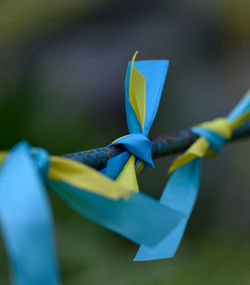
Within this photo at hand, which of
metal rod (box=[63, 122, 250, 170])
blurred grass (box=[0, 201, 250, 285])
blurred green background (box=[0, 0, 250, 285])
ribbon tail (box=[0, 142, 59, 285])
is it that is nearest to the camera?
ribbon tail (box=[0, 142, 59, 285])

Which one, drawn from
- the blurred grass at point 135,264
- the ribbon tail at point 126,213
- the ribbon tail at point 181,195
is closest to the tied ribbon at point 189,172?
the ribbon tail at point 181,195

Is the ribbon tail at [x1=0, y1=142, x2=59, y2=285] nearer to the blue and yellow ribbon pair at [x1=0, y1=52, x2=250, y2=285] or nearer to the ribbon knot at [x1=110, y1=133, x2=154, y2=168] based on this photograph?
the blue and yellow ribbon pair at [x1=0, y1=52, x2=250, y2=285]

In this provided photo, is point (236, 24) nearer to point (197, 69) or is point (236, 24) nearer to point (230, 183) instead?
point (197, 69)

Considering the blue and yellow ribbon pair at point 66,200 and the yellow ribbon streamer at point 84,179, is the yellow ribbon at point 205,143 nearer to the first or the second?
the blue and yellow ribbon pair at point 66,200

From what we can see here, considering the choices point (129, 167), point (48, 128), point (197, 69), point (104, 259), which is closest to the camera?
point (129, 167)

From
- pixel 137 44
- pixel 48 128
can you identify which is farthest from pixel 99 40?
pixel 48 128

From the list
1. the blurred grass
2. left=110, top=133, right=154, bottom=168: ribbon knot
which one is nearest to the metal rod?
left=110, top=133, right=154, bottom=168: ribbon knot
